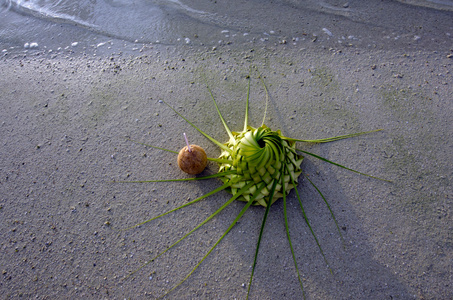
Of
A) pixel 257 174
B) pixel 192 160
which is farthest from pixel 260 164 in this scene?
pixel 192 160

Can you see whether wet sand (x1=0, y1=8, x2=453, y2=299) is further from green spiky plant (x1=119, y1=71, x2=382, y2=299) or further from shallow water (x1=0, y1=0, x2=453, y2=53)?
shallow water (x1=0, y1=0, x2=453, y2=53)

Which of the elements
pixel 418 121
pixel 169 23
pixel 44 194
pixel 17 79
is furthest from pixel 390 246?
pixel 17 79

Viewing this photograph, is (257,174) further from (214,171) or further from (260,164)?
(214,171)

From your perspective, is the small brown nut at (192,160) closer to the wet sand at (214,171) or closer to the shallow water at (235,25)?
the wet sand at (214,171)

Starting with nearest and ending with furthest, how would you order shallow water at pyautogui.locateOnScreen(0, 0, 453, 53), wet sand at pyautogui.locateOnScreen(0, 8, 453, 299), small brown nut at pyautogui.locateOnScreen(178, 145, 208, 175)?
wet sand at pyautogui.locateOnScreen(0, 8, 453, 299), small brown nut at pyautogui.locateOnScreen(178, 145, 208, 175), shallow water at pyautogui.locateOnScreen(0, 0, 453, 53)

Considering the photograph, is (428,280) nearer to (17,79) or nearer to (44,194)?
(44,194)

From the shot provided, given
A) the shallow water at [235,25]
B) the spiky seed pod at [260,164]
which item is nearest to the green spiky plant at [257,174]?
the spiky seed pod at [260,164]

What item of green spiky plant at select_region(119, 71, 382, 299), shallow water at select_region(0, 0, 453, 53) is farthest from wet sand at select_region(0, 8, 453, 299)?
shallow water at select_region(0, 0, 453, 53)
